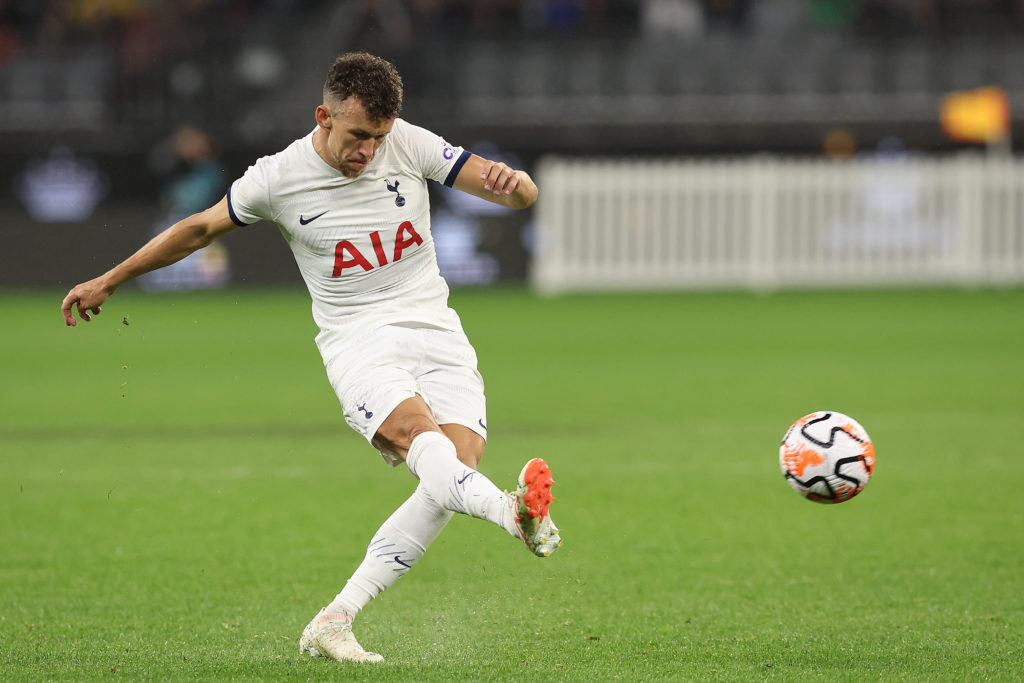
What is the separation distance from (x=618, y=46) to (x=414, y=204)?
21026mm

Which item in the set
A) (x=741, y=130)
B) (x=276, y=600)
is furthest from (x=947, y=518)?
(x=741, y=130)

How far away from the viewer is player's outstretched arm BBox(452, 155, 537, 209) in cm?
505

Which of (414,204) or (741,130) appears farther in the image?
(741,130)

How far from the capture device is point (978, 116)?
22.7 metres

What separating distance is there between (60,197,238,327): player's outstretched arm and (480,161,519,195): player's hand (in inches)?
36.3

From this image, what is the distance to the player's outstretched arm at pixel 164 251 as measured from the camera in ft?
16.8

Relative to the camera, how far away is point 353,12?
2575cm

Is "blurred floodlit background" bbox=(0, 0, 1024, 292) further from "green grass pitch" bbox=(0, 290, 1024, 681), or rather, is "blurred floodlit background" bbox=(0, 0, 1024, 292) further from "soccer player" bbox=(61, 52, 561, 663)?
"soccer player" bbox=(61, 52, 561, 663)

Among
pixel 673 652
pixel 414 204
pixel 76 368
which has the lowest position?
pixel 76 368

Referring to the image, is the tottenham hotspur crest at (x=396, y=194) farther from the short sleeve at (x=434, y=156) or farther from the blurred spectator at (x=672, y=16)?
the blurred spectator at (x=672, y=16)

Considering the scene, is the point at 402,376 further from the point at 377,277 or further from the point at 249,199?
the point at 249,199

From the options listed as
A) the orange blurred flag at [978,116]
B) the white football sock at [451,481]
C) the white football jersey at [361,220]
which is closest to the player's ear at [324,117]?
the white football jersey at [361,220]

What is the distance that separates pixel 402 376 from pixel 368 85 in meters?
1.04

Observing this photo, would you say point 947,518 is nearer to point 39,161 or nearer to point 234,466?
point 234,466
